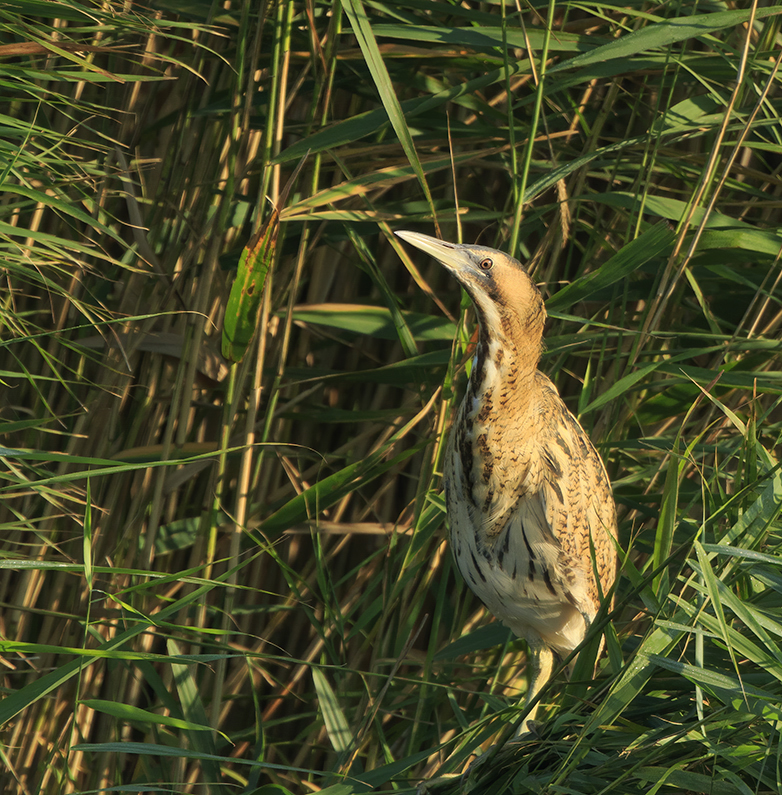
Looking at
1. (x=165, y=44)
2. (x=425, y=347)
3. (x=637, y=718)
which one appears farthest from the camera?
(x=425, y=347)

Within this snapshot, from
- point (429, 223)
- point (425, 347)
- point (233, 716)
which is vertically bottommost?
point (233, 716)

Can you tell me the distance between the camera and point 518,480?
2.13 metres

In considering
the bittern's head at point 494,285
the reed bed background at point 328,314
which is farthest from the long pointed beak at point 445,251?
the reed bed background at point 328,314

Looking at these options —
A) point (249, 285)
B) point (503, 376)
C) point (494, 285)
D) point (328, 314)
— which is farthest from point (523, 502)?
point (249, 285)

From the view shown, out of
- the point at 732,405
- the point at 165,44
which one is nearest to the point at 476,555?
the point at 732,405

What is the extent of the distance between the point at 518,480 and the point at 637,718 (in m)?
0.71

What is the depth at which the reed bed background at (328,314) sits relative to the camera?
6.44ft

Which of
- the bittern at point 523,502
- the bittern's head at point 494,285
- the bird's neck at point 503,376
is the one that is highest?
the bittern's head at point 494,285

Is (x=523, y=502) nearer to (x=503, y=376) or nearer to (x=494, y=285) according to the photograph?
(x=503, y=376)

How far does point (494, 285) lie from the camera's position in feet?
6.32

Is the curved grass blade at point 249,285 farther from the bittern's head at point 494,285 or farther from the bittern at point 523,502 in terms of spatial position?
the bittern at point 523,502

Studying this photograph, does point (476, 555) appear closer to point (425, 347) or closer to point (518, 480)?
point (518, 480)

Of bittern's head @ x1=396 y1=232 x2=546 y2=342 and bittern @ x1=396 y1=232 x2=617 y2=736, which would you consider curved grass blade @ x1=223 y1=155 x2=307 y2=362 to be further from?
bittern @ x1=396 y1=232 x2=617 y2=736

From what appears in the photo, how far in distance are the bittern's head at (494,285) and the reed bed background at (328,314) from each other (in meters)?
0.09
